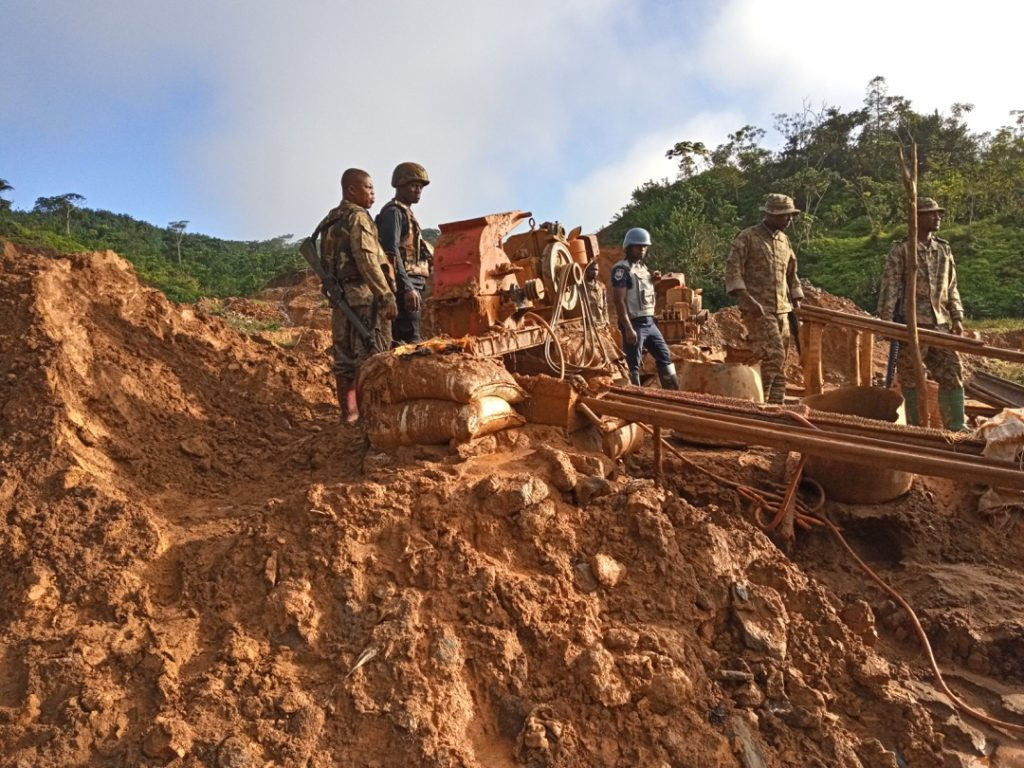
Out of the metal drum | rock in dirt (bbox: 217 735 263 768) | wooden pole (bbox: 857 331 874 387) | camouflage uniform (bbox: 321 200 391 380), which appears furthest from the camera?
wooden pole (bbox: 857 331 874 387)

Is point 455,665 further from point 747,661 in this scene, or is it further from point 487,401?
point 487,401

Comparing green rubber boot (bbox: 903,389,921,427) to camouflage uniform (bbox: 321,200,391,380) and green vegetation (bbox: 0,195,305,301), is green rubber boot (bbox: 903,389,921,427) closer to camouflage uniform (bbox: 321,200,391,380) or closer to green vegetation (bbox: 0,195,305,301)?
camouflage uniform (bbox: 321,200,391,380)

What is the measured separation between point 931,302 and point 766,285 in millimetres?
1425

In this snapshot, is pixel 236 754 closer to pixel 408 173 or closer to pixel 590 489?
pixel 590 489

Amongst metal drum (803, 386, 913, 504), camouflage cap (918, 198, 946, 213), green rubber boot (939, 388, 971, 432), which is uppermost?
camouflage cap (918, 198, 946, 213)

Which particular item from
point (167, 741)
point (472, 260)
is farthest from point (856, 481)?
point (167, 741)

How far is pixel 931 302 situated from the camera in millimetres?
5922

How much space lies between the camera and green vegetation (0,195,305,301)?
22.1 m

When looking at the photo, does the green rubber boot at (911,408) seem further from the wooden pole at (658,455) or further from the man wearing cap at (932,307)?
the wooden pole at (658,455)

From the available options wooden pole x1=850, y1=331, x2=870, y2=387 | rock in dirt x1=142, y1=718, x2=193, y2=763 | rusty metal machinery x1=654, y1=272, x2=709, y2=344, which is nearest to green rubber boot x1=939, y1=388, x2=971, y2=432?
wooden pole x1=850, y1=331, x2=870, y2=387

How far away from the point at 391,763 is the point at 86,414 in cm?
259

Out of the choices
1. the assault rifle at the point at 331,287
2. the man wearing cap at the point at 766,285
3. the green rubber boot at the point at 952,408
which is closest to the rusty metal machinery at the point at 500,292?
the assault rifle at the point at 331,287

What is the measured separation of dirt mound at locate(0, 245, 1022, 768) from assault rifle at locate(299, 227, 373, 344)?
988mm

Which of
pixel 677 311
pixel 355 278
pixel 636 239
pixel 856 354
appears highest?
pixel 636 239
